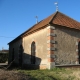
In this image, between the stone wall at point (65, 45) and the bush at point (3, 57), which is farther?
the bush at point (3, 57)

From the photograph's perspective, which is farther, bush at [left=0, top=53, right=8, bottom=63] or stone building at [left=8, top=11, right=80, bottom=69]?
bush at [left=0, top=53, right=8, bottom=63]

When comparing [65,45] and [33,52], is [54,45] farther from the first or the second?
[33,52]

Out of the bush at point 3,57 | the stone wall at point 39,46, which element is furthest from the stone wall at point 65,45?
the bush at point 3,57

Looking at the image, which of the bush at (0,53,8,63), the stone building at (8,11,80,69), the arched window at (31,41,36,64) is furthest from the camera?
the bush at (0,53,8,63)

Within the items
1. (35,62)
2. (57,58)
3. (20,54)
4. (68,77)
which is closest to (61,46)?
(57,58)

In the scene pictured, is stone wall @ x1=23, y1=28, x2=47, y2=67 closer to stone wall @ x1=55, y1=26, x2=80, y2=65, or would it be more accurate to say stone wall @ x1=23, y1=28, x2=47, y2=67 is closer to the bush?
stone wall @ x1=55, y1=26, x2=80, y2=65

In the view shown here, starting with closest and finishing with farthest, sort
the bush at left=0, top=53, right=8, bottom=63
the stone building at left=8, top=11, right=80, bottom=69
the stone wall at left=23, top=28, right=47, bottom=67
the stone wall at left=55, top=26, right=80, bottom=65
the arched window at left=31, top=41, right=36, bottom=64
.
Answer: the stone building at left=8, top=11, right=80, bottom=69 < the stone wall at left=55, top=26, right=80, bottom=65 < the stone wall at left=23, top=28, right=47, bottom=67 < the arched window at left=31, top=41, right=36, bottom=64 < the bush at left=0, top=53, right=8, bottom=63

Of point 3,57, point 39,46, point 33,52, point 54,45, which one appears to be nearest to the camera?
point 54,45

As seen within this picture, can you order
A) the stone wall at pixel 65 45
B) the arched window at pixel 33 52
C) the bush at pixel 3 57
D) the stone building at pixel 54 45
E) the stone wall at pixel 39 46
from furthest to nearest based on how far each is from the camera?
the bush at pixel 3 57 → the arched window at pixel 33 52 → the stone wall at pixel 39 46 → the stone wall at pixel 65 45 → the stone building at pixel 54 45

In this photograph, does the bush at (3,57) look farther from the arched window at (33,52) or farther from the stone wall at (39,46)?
the arched window at (33,52)

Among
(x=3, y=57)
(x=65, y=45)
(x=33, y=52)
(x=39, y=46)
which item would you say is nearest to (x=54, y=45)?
(x=65, y=45)

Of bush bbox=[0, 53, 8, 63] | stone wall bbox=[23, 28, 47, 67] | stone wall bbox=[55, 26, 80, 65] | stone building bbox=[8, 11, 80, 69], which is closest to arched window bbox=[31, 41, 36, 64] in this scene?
stone building bbox=[8, 11, 80, 69]

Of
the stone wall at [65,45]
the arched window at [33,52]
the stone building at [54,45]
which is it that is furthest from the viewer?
the arched window at [33,52]

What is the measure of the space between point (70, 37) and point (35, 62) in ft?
15.1
